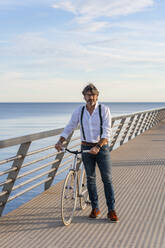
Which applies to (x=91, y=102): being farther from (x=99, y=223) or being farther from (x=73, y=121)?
(x=99, y=223)

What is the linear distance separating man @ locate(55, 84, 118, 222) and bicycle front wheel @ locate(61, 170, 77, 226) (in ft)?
0.65

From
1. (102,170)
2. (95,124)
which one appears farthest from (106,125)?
(102,170)

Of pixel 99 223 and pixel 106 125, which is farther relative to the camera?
pixel 99 223

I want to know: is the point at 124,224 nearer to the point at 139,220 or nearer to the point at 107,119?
the point at 139,220

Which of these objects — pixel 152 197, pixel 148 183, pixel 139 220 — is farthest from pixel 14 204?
pixel 139 220

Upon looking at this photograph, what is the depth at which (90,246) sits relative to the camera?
4.50 m

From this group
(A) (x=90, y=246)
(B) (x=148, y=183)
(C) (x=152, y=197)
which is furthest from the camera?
(B) (x=148, y=183)

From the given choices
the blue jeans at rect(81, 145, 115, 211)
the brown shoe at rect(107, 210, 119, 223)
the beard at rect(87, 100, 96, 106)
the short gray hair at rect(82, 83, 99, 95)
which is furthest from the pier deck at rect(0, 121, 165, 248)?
the short gray hair at rect(82, 83, 99, 95)

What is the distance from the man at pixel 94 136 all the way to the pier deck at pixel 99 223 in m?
0.33

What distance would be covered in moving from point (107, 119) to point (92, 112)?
8.1 inches

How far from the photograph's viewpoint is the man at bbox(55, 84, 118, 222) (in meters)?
5.24

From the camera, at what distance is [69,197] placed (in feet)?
18.1

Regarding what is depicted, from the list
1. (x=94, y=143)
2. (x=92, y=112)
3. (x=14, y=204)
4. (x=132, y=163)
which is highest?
(x=92, y=112)

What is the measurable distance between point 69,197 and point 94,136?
840mm
